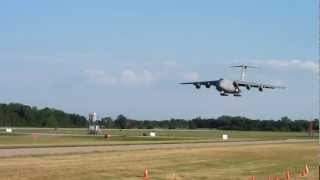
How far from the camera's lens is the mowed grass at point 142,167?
35875mm

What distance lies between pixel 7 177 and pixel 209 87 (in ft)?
86.0

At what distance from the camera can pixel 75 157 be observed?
4856 cm

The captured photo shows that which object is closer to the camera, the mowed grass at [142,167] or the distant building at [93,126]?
the mowed grass at [142,167]

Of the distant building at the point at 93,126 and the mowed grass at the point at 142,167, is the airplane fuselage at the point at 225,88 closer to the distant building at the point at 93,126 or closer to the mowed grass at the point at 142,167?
the mowed grass at the point at 142,167

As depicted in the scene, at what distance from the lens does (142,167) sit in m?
42.8

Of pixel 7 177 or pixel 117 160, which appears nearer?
pixel 7 177

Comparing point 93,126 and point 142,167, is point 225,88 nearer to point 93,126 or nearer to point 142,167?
point 142,167

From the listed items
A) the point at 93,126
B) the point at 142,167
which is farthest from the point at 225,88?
the point at 93,126

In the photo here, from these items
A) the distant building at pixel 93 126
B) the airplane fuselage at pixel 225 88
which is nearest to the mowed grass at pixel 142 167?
the airplane fuselage at pixel 225 88

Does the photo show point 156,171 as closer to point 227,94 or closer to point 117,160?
point 117,160

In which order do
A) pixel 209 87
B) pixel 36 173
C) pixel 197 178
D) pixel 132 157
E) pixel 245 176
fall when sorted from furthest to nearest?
pixel 209 87 < pixel 132 157 < pixel 245 176 < pixel 197 178 < pixel 36 173

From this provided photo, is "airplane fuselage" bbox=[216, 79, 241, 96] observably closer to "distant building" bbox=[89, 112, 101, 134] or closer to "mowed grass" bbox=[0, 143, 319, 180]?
"mowed grass" bbox=[0, 143, 319, 180]

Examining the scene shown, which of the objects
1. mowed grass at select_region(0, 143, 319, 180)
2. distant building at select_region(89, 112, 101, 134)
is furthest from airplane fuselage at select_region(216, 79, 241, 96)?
distant building at select_region(89, 112, 101, 134)

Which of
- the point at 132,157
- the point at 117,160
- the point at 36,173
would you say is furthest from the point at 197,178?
the point at 132,157
